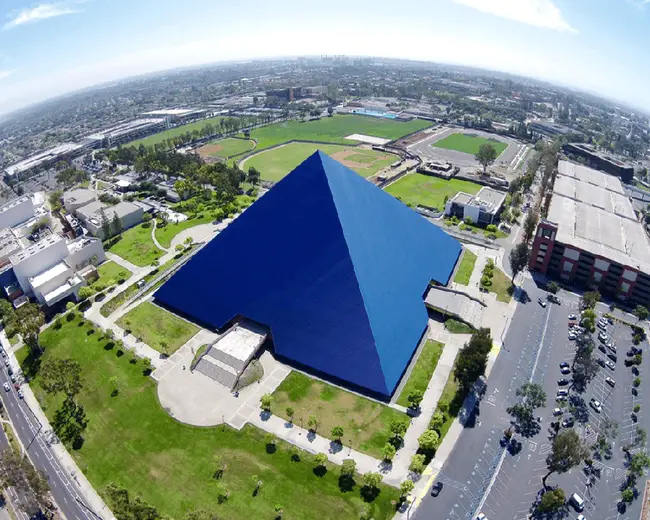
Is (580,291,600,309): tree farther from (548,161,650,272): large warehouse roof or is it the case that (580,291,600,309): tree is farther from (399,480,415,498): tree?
(399,480,415,498): tree

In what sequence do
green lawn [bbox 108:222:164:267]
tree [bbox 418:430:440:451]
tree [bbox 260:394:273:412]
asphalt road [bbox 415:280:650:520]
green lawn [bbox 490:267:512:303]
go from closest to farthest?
asphalt road [bbox 415:280:650:520] < tree [bbox 418:430:440:451] < tree [bbox 260:394:273:412] < green lawn [bbox 490:267:512:303] < green lawn [bbox 108:222:164:267]

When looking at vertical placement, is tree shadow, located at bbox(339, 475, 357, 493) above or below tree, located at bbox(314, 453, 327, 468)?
below

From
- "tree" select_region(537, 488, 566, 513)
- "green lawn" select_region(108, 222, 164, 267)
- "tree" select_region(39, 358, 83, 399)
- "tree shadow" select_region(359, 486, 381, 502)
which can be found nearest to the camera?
"tree" select_region(537, 488, 566, 513)

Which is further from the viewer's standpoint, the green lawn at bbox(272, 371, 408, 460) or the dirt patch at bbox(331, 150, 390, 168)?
the dirt patch at bbox(331, 150, 390, 168)

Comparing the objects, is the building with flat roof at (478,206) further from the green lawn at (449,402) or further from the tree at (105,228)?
the tree at (105,228)

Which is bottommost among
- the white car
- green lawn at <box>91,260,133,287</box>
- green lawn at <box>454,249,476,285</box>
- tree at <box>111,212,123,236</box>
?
the white car

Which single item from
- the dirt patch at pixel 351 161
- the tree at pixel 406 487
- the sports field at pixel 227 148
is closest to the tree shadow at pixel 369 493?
the tree at pixel 406 487

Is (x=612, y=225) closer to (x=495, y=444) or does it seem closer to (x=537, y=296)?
(x=537, y=296)

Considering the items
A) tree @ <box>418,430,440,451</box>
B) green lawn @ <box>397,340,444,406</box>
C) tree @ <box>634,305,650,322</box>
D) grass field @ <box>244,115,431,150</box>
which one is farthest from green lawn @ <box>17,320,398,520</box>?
grass field @ <box>244,115,431,150</box>
